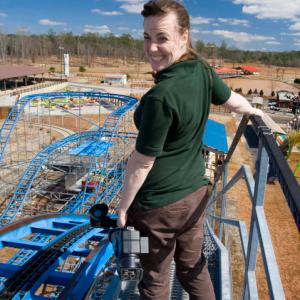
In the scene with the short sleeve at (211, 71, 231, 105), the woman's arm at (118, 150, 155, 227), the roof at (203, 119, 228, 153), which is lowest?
the roof at (203, 119, 228, 153)

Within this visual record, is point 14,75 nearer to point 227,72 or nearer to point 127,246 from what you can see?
point 227,72

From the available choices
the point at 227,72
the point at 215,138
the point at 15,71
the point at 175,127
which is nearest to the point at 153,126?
the point at 175,127

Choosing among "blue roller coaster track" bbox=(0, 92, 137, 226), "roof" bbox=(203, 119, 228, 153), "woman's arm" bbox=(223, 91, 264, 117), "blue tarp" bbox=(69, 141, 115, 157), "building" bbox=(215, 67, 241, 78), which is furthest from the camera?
"building" bbox=(215, 67, 241, 78)

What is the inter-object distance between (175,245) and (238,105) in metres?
0.87

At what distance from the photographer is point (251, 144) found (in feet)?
73.7

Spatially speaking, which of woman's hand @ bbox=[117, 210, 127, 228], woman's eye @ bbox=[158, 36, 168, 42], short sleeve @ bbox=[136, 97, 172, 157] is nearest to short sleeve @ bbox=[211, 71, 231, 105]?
woman's eye @ bbox=[158, 36, 168, 42]

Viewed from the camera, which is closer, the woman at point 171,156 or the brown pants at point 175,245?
the woman at point 171,156

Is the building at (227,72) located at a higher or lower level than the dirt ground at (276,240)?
higher

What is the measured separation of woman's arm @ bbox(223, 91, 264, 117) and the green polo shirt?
0.24 feet

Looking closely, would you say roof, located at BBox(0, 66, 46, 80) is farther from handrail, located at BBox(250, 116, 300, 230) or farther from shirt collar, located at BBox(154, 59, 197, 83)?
handrail, located at BBox(250, 116, 300, 230)

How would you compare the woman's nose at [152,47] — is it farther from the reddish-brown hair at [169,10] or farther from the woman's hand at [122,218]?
the woman's hand at [122,218]

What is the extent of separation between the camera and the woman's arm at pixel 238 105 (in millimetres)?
2061

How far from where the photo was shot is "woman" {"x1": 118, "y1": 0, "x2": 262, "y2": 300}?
1584 millimetres

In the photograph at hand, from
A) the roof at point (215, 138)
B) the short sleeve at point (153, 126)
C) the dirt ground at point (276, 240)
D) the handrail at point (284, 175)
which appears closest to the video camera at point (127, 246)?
the short sleeve at point (153, 126)
